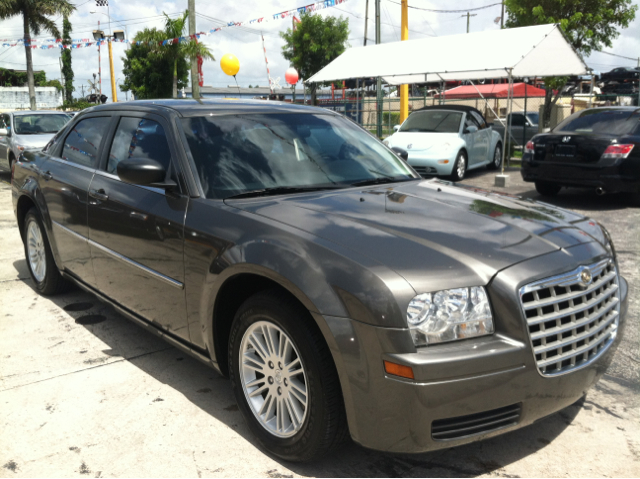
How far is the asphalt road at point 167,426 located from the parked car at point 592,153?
5429 mm

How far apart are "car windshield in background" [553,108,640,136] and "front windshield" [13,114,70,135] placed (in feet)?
35.1

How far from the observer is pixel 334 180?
364 centimetres

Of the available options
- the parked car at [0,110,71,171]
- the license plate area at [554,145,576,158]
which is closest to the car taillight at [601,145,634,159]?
the license plate area at [554,145,576,158]

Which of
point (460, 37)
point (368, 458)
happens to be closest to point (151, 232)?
point (368, 458)

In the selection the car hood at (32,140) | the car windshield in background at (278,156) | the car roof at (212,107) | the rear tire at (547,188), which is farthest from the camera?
the car hood at (32,140)

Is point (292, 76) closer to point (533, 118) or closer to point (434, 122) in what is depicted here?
point (533, 118)

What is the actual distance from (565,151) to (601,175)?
69 cm

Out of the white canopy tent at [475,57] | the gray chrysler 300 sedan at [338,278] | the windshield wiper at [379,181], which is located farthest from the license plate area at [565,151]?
the windshield wiper at [379,181]

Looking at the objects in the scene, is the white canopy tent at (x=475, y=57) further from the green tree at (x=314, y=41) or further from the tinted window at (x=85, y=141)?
the green tree at (x=314, y=41)

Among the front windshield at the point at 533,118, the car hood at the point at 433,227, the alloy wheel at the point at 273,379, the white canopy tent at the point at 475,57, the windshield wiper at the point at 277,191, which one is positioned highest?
the white canopy tent at the point at 475,57

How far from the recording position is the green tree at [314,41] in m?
43.2

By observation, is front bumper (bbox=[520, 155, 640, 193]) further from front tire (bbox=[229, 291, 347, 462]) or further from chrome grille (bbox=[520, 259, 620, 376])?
front tire (bbox=[229, 291, 347, 462])

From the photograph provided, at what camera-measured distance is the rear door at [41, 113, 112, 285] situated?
4332 mm

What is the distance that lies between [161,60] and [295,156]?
47.5 m
